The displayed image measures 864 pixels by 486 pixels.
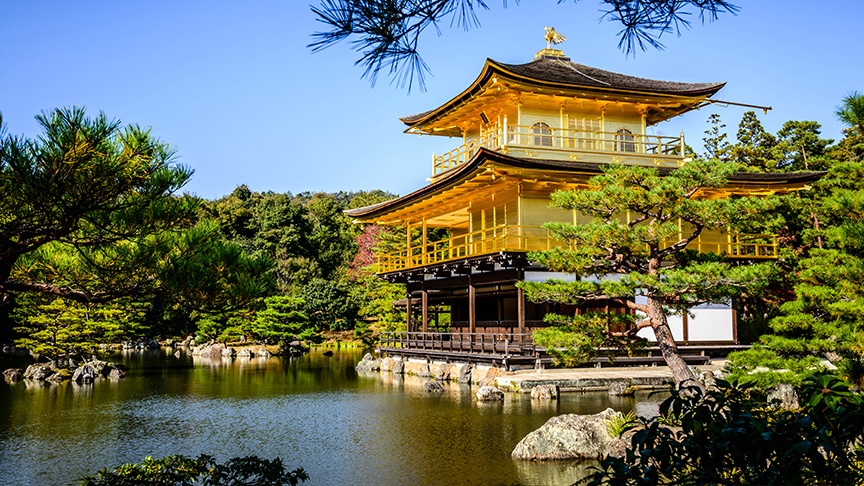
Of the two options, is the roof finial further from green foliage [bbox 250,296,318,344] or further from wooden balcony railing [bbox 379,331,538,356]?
green foliage [bbox 250,296,318,344]

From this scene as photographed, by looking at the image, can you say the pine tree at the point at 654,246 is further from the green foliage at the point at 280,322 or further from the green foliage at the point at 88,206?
the green foliage at the point at 280,322

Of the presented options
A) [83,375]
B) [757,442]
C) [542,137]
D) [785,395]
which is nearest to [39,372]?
[83,375]

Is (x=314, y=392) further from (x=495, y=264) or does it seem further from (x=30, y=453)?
(x=30, y=453)

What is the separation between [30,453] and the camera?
32.1ft

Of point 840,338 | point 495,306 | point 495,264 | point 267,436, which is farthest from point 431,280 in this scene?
point 840,338

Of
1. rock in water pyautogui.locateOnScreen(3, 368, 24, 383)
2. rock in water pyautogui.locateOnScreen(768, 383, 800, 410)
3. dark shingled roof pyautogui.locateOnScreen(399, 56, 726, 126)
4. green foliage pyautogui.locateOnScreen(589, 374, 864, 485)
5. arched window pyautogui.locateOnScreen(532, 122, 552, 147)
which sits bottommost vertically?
rock in water pyautogui.locateOnScreen(3, 368, 24, 383)

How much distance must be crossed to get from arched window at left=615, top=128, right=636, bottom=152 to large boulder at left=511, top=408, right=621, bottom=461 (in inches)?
556

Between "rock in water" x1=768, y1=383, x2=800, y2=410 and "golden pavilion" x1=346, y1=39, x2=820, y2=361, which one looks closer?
"rock in water" x1=768, y1=383, x2=800, y2=410

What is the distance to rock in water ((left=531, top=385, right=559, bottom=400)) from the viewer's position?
15.0 metres

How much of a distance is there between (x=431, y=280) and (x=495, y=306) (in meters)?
2.35

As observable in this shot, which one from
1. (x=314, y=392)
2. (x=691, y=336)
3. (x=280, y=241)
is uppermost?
(x=280, y=241)

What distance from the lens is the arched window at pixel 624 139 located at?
2170 cm

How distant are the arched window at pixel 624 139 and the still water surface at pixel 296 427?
9.37 meters

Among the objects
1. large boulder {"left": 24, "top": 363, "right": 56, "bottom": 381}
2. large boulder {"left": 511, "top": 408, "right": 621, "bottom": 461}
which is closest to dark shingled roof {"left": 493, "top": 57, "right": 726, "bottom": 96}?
large boulder {"left": 511, "top": 408, "right": 621, "bottom": 461}
